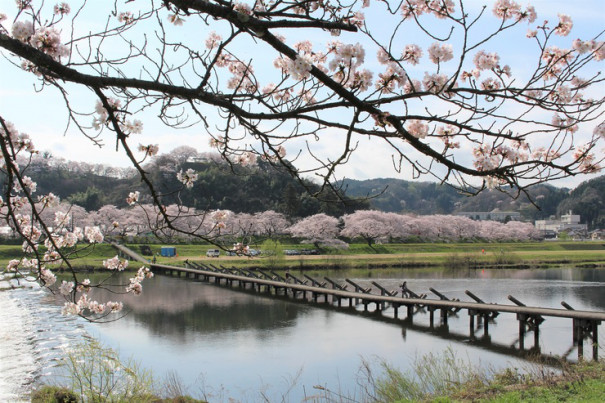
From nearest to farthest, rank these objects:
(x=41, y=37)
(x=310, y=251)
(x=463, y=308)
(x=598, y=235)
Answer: (x=41, y=37)
(x=463, y=308)
(x=310, y=251)
(x=598, y=235)

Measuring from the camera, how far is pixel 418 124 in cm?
377

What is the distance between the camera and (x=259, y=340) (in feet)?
47.2

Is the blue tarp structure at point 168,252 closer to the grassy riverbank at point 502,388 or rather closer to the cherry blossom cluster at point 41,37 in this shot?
the grassy riverbank at point 502,388

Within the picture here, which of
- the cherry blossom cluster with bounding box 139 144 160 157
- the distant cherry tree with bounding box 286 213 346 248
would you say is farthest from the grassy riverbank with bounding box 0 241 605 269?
the cherry blossom cluster with bounding box 139 144 160 157

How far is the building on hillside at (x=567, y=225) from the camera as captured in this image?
93125 mm

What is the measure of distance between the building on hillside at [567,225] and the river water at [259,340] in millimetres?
77960

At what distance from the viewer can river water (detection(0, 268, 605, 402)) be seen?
34.7 feet

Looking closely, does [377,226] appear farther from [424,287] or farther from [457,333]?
[457,333]

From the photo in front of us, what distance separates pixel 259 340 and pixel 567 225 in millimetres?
98669

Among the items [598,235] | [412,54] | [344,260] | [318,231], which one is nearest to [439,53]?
[412,54]

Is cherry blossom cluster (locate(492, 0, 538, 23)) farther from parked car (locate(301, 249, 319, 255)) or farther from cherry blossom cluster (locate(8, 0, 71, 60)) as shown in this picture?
parked car (locate(301, 249, 319, 255))

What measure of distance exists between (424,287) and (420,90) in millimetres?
22010

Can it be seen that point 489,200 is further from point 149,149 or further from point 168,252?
point 149,149

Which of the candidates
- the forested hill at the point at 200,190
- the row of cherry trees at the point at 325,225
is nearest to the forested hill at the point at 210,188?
the forested hill at the point at 200,190
